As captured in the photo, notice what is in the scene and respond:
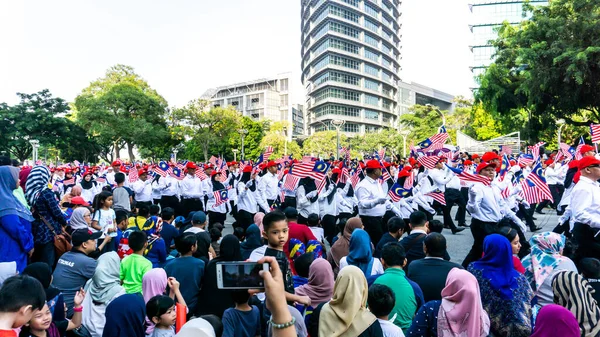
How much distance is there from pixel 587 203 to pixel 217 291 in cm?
455

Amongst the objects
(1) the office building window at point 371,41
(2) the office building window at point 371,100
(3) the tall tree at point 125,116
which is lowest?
(3) the tall tree at point 125,116

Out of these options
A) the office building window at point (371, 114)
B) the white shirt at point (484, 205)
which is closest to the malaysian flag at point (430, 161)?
the white shirt at point (484, 205)

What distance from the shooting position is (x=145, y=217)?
7.12m

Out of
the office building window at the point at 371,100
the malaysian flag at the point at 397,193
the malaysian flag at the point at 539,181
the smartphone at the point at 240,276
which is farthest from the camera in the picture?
the office building window at the point at 371,100

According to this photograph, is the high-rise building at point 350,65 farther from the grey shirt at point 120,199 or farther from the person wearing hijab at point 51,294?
the person wearing hijab at point 51,294

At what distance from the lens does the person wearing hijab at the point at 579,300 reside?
3125mm

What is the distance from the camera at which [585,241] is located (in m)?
5.67

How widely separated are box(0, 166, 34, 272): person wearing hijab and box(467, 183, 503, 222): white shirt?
19.1ft

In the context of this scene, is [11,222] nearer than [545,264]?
No

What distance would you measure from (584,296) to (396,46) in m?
93.7

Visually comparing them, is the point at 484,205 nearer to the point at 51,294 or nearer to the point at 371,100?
the point at 51,294

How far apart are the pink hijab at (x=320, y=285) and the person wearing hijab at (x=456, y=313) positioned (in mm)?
732

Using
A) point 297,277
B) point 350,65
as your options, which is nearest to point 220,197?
point 297,277

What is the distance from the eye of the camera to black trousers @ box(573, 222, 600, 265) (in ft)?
18.4
